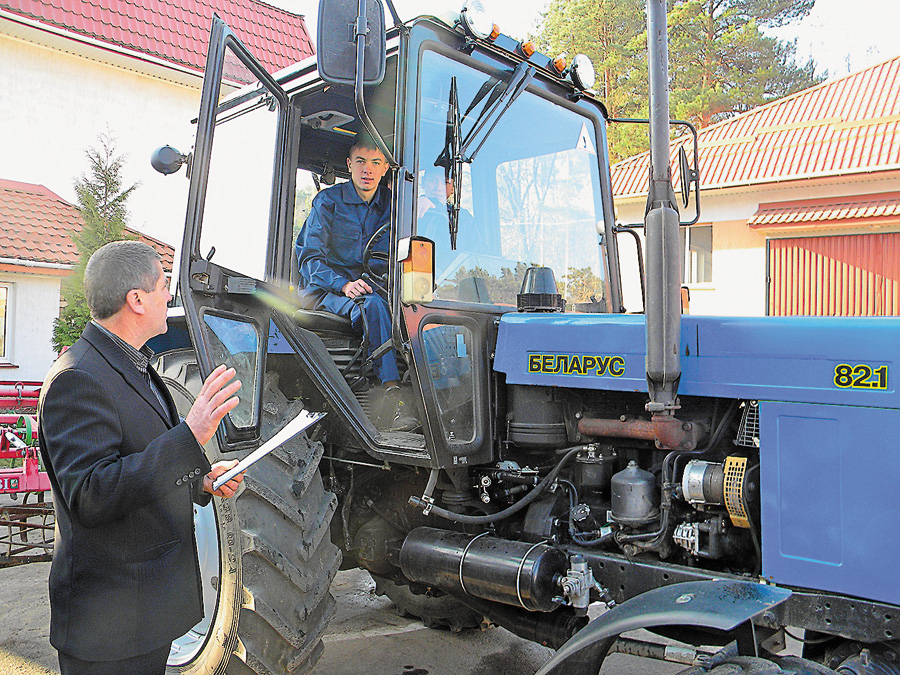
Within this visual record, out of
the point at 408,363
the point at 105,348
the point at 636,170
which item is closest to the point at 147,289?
the point at 105,348

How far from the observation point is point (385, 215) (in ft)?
11.7

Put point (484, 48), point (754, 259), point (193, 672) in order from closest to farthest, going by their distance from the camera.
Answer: point (193, 672) → point (484, 48) → point (754, 259)

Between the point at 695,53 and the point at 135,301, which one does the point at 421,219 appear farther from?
the point at 695,53

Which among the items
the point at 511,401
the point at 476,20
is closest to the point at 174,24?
the point at 476,20

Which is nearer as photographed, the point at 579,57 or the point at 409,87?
the point at 409,87

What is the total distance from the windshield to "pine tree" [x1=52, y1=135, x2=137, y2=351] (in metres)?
9.06

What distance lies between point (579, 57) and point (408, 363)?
1.69 m

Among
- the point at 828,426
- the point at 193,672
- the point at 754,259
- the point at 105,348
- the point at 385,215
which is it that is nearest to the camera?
the point at 105,348

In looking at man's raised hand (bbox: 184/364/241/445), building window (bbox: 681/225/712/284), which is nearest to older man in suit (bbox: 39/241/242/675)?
man's raised hand (bbox: 184/364/241/445)

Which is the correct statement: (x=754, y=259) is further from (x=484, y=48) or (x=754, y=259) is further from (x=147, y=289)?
(x=147, y=289)

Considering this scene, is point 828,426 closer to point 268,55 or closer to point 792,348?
point 792,348

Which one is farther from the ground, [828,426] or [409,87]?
[409,87]

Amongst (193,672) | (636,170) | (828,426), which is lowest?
(193,672)

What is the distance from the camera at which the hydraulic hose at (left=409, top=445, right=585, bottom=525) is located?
2959mm
